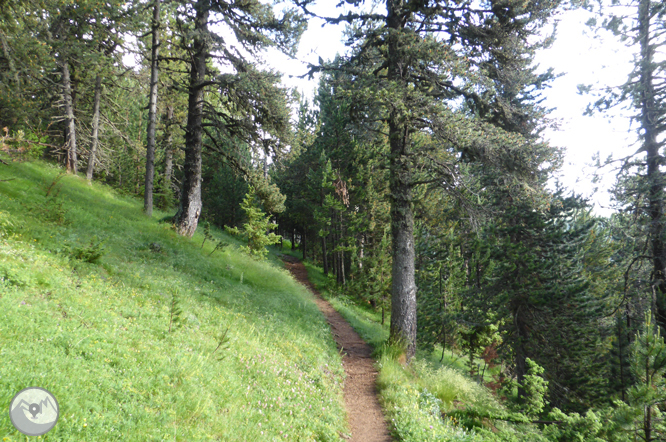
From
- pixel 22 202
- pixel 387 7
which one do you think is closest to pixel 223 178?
pixel 22 202

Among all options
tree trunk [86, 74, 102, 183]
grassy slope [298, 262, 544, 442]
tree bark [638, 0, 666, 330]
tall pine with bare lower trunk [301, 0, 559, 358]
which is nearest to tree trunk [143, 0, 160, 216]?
tree trunk [86, 74, 102, 183]

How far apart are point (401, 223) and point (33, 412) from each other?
330 inches

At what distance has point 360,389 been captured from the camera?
7.65m

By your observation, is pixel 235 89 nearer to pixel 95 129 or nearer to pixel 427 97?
pixel 427 97

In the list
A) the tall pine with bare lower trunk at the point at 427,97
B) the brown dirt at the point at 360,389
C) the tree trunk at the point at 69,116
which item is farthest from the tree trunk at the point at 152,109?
the brown dirt at the point at 360,389

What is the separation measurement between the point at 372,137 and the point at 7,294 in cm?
912

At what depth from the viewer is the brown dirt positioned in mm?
5852

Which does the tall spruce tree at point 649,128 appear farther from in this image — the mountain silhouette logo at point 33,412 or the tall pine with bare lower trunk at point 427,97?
the mountain silhouette logo at point 33,412

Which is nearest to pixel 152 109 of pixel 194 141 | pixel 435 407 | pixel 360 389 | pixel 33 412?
pixel 194 141

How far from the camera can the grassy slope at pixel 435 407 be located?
5387 millimetres

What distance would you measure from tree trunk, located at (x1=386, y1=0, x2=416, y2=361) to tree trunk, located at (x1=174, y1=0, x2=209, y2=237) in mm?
7653

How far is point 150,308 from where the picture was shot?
6102mm

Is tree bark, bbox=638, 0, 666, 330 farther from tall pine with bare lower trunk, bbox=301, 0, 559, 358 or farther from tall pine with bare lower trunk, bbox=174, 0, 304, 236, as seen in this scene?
tall pine with bare lower trunk, bbox=174, 0, 304, 236

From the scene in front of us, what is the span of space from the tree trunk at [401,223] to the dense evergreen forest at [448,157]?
52mm
